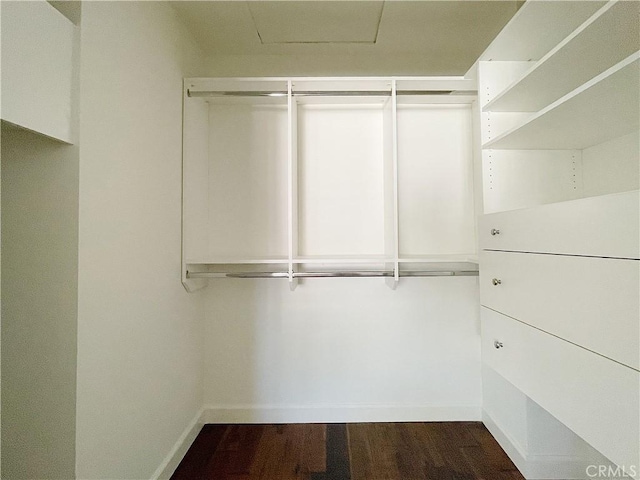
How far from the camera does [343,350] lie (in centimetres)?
221

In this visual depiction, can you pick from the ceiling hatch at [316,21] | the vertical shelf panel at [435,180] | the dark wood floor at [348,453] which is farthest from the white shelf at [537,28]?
the dark wood floor at [348,453]

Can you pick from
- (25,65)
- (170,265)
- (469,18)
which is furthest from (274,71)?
(25,65)

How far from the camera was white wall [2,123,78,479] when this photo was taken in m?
1.08

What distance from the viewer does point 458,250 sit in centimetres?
220

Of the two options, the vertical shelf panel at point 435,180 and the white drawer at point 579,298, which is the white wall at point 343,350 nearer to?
the vertical shelf panel at point 435,180

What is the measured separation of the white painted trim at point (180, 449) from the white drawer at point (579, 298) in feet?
5.49

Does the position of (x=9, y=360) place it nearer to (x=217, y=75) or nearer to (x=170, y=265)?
(x=170, y=265)

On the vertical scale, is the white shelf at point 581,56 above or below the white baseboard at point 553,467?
above

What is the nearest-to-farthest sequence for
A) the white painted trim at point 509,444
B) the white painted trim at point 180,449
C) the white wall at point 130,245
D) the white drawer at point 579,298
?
the white drawer at point 579,298 < the white wall at point 130,245 < the white painted trim at point 180,449 < the white painted trim at point 509,444

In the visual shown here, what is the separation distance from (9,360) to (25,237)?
38 cm

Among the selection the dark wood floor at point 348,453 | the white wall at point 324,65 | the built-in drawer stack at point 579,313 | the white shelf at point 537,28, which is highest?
the white wall at point 324,65

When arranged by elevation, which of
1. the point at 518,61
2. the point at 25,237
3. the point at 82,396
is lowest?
the point at 82,396

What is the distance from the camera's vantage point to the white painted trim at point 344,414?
218cm

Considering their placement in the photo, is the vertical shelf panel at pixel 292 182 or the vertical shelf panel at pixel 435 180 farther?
the vertical shelf panel at pixel 435 180
